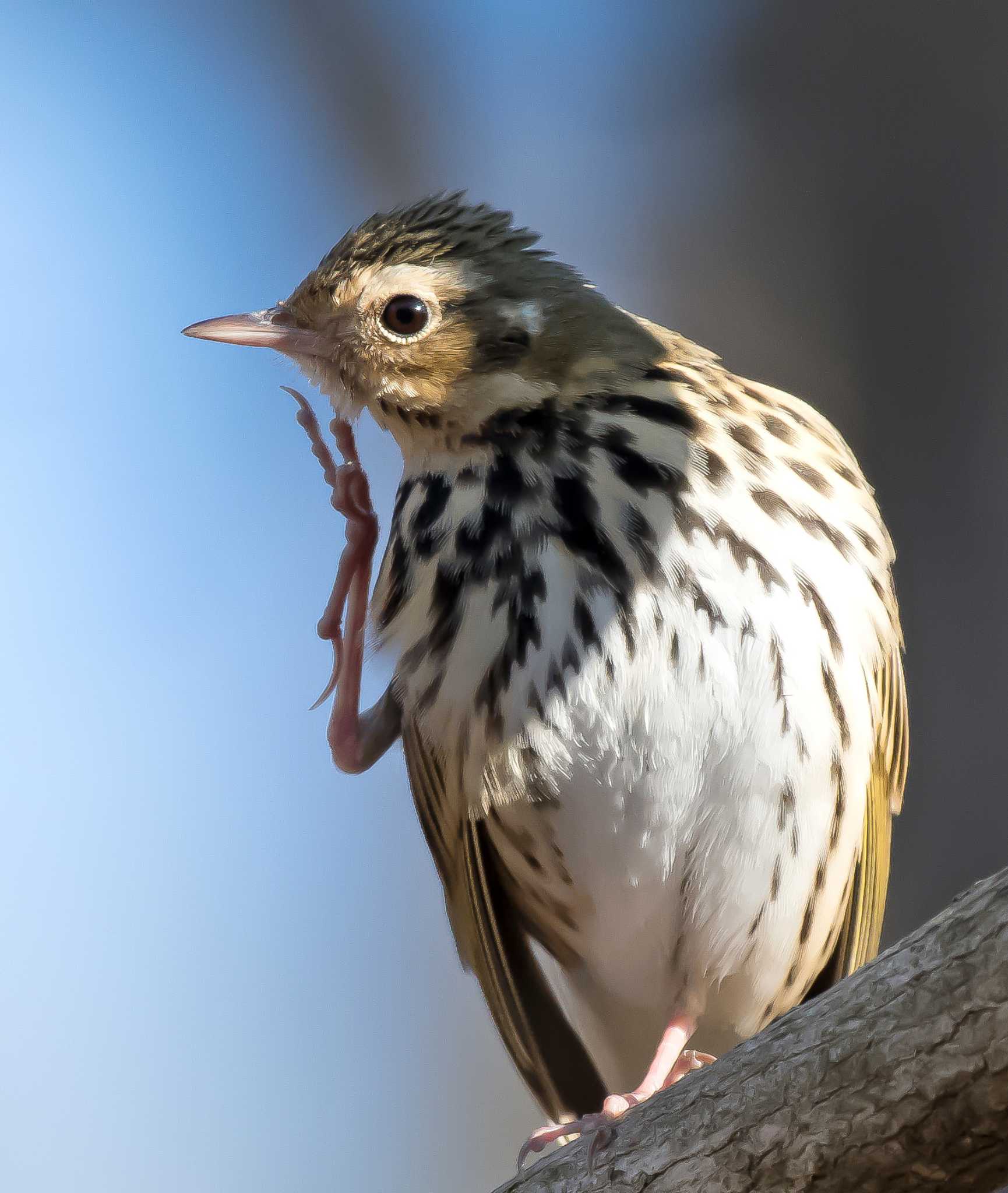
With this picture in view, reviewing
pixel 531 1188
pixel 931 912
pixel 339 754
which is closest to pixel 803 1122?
pixel 531 1188

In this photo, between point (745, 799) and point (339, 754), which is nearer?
point (745, 799)

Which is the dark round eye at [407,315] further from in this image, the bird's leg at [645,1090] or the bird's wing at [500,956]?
the bird's leg at [645,1090]

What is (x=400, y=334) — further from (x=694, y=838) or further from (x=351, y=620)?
(x=694, y=838)

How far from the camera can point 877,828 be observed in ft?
10.5

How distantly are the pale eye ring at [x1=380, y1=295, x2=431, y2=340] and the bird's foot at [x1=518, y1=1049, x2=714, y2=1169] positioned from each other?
1536mm

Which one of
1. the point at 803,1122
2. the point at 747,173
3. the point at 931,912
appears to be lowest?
the point at 931,912

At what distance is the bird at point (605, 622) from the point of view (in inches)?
110

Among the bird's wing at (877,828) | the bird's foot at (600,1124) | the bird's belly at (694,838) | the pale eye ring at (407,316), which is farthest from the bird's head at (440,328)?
the bird's foot at (600,1124)

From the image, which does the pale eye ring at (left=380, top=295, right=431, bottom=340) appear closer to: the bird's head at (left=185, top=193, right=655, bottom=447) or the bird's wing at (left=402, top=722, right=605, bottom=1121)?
the bird's head at (left=185, top=193, right=655, bottom=447)

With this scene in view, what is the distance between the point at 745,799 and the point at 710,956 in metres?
0.46

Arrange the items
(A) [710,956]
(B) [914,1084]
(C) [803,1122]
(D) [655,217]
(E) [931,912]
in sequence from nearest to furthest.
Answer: (B) [914,1084] < (C) [803,1122] < (A) [710,956] < (E) [931,912] < (D) [655,217]

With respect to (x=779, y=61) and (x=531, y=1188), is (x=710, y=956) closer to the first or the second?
(x=531, y=1188)

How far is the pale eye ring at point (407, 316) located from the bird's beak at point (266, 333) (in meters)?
0.18

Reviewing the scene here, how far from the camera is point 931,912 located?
398 centimetres
